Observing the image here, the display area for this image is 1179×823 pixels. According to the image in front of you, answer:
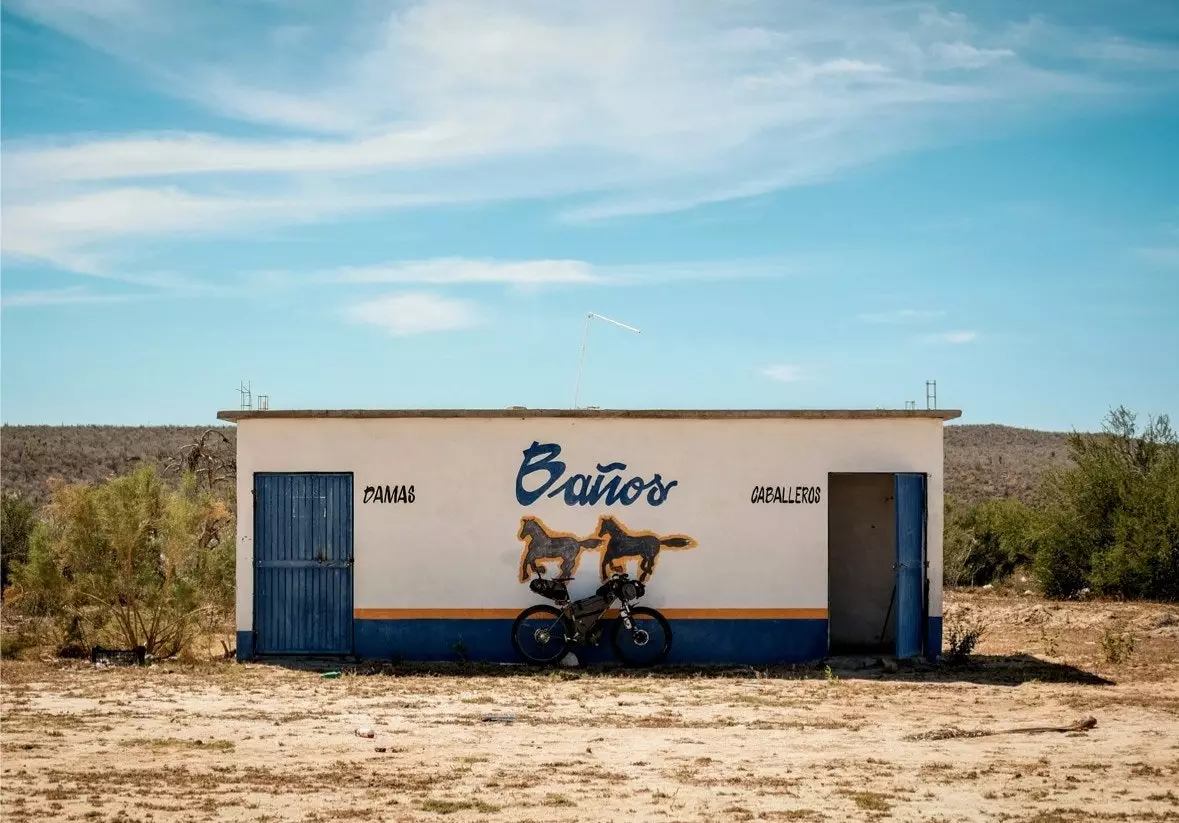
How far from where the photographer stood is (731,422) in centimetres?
1606

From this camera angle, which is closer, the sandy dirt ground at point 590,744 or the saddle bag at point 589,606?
the sandy dirt ground at point 590,744

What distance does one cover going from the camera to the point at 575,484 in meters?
15.9

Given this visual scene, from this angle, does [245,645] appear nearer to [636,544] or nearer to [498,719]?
[636,544]

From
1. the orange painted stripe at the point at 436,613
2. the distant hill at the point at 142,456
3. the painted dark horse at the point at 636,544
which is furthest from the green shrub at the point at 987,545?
the orange painted stripe at the point at 436,613

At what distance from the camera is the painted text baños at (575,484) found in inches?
626

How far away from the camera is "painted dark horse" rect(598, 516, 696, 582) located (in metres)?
15.8

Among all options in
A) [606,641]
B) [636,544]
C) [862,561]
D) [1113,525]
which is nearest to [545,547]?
[636,544]

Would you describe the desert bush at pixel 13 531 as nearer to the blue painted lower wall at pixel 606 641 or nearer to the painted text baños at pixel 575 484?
the blue painted lower wall at pixel 606 641

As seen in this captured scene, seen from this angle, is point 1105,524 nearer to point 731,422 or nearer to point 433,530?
point 731,422

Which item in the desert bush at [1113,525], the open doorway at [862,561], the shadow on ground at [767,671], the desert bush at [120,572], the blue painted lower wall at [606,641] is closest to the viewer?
the shadow on ground at [767,671]

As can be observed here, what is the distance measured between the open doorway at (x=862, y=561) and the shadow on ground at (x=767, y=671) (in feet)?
7.71

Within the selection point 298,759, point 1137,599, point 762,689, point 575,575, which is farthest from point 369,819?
point 1137,599

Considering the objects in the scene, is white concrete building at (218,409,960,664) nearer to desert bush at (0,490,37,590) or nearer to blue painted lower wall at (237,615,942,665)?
blue painted lower wall at (237,615,942,665)

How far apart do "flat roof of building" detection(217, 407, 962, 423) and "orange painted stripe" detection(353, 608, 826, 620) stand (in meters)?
2.36
